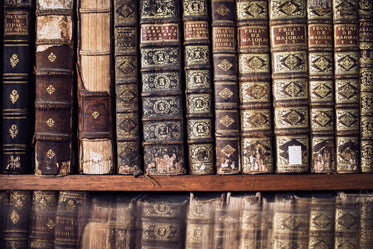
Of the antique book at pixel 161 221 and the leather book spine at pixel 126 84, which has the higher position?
the leather book spine at pixel 126 84

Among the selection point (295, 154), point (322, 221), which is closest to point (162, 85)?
point (295, 154)

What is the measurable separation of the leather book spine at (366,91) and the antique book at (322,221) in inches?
5.3

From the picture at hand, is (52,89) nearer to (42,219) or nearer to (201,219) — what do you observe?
(42,219)

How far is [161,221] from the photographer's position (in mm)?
687

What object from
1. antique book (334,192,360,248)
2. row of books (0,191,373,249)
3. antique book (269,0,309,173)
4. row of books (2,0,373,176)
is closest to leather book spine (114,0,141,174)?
row of books (2,0,373,176)

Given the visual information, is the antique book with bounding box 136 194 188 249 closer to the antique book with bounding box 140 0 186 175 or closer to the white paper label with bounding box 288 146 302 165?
the antique book with bounding box 140 0 186 175

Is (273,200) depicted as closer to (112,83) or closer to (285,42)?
(285,42)

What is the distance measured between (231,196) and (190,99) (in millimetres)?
280

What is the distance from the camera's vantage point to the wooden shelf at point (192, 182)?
94 cm

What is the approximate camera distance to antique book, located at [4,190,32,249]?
1.88ft

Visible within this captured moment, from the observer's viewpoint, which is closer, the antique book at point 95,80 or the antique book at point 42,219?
the antique book at point 42,219

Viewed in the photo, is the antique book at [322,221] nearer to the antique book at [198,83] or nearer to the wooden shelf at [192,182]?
the wooden shelf at [192,182]

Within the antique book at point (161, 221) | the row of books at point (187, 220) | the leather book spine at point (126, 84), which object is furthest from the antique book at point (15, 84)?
the antique book at point (161, 221)

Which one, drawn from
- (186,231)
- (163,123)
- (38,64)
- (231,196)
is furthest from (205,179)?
(38,64)
